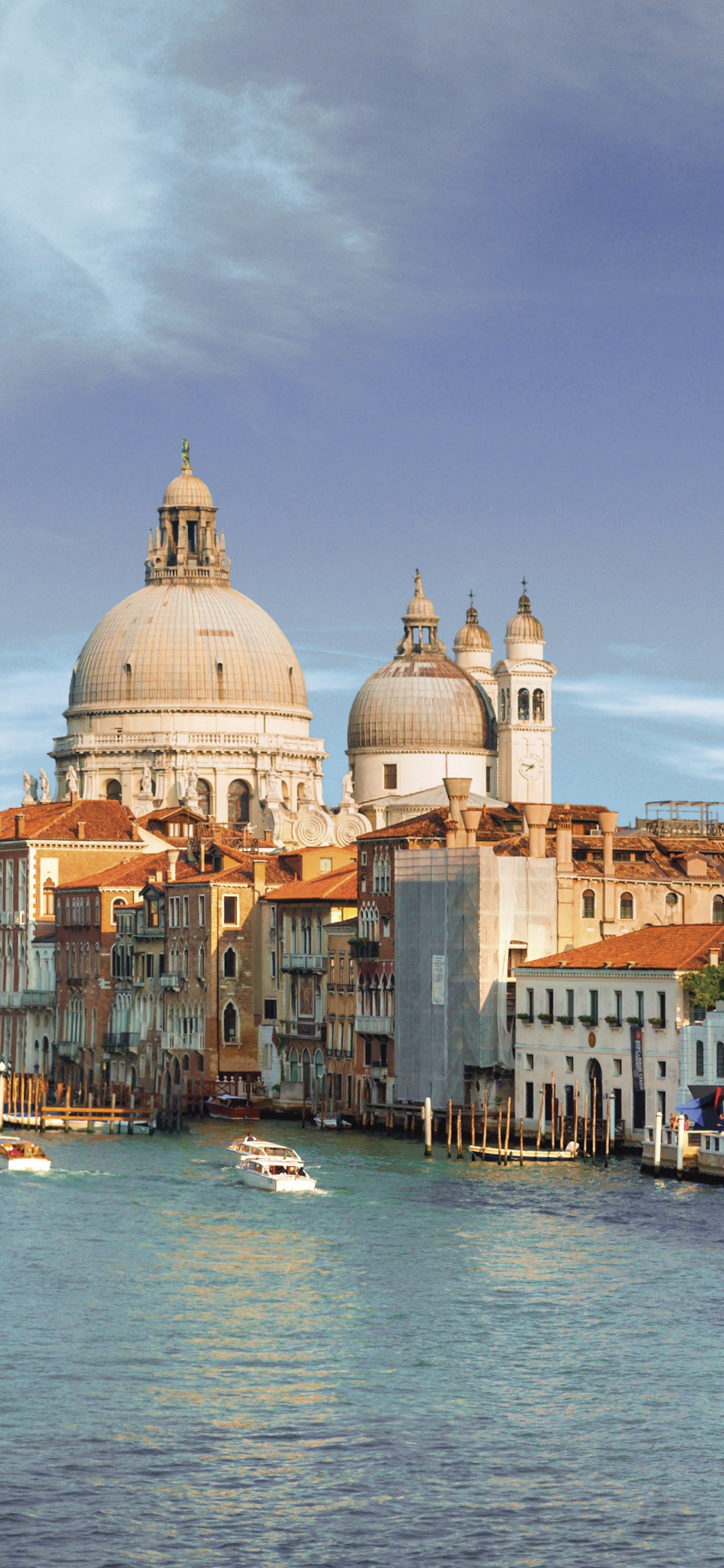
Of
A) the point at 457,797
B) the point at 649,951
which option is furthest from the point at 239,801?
the point at 649,951

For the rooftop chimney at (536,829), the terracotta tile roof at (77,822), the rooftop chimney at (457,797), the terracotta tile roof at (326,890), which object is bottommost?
the terracotta tile roof at (326,890)

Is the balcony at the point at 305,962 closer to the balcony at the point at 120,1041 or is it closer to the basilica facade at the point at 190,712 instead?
the balcony at the point at 120,1041

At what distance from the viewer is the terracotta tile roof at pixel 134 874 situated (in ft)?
269

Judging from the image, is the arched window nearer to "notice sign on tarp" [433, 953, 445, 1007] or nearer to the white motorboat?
"notice sign on tarp" [433, 953, 445, 1007]

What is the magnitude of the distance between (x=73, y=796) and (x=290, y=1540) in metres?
74.7

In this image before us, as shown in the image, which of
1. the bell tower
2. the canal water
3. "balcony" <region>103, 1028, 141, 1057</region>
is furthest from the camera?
the bell tower

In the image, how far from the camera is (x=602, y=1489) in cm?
2750

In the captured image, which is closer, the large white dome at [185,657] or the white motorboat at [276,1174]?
the white motorboat at [276,1174]

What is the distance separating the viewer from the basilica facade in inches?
4225

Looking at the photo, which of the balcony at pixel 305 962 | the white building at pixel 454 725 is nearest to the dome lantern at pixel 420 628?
the white building at pixel 454 725

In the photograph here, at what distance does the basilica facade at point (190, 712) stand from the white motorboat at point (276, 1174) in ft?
169

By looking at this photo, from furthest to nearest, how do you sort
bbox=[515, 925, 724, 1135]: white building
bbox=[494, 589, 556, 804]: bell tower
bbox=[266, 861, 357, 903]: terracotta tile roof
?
bbox=[494, 589, 556, 804]: bell tower → bbox=[266, 861, 357, 903]: terracotta tile roof → bbox=[515, 925, 724, 1135]: white building

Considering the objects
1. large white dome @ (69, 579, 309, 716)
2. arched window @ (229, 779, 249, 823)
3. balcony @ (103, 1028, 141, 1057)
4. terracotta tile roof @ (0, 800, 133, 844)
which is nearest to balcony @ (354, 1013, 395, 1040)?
balcony @ (103, 1028, 141, 1057)

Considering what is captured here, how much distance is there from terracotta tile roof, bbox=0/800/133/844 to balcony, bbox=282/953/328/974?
16.7 metres
